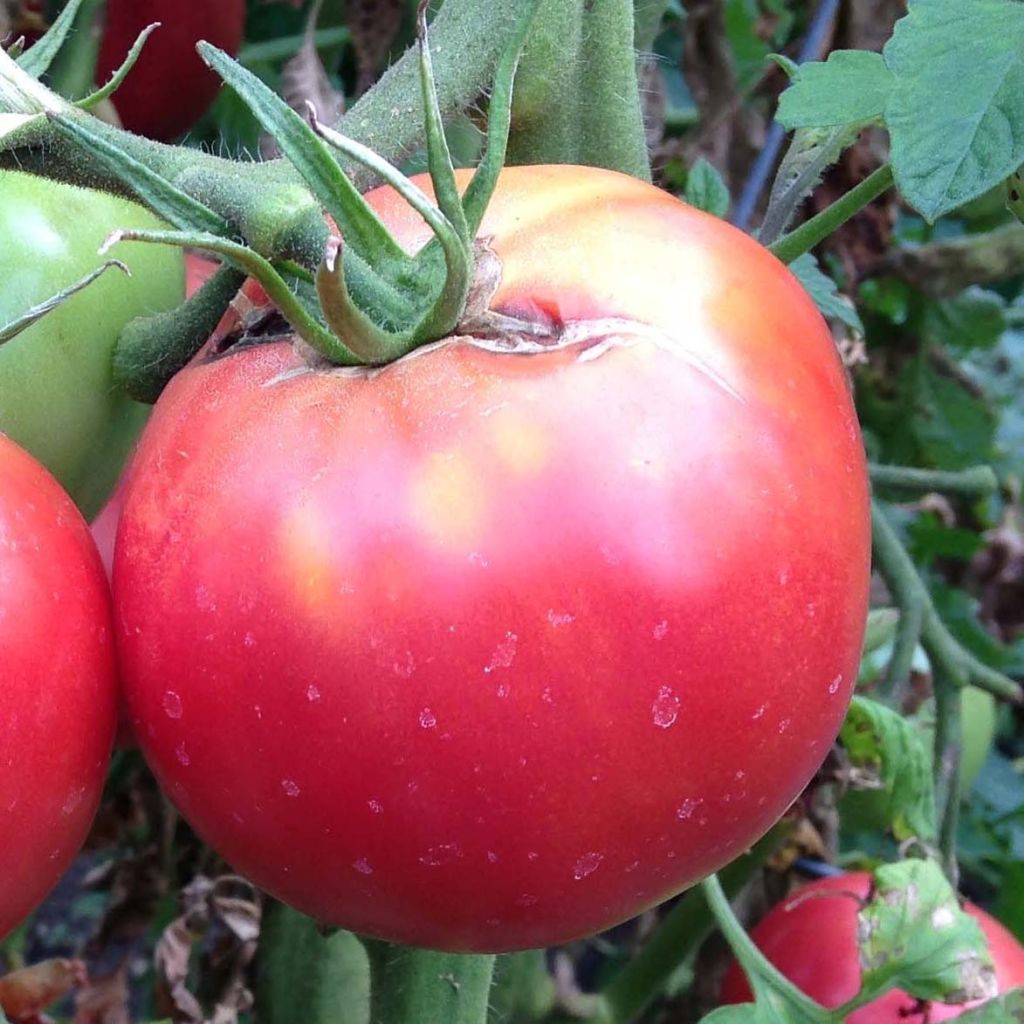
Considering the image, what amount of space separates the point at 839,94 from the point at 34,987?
0.63 meters

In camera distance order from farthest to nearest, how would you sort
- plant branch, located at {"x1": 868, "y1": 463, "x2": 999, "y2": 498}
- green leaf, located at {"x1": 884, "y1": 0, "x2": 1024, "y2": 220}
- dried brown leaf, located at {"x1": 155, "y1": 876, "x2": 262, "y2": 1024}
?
plant branch, located at {"x1": 868, "y1": 463, "x2": 999, "y2": 498} < dried brown leaf, located at {"x1": 155, "y1": 876, "x2": 262, "y2": 1024} < green leaf, located at {"x1": 884, "y1": 0, "x2": 1024, "y2": 220}

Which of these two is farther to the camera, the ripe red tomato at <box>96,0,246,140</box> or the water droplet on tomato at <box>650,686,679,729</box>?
the ripe red tomato at <box>96,0,246,140</box>

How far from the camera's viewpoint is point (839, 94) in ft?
2.00

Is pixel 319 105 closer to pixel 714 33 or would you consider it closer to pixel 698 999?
pixel 714 33

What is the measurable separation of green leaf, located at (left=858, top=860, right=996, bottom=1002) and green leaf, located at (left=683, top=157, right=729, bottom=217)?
426 millimetres

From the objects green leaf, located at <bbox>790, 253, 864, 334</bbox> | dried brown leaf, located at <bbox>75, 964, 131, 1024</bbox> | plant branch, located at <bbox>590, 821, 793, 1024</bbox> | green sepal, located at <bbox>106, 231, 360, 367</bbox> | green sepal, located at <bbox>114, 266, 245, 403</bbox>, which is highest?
green sepal, located at <bbox>106, 231, 360, 367</bbox>

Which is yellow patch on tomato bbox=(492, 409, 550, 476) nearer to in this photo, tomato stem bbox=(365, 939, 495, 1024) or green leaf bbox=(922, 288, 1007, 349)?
tomato stem bbox=(365, 939, 495, 1024)

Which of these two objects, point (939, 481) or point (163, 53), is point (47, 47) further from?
point (939, 481)

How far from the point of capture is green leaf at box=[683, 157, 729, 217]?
2.87ft

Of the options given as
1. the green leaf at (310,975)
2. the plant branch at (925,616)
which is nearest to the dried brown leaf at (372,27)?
the plant branch at (925,616)

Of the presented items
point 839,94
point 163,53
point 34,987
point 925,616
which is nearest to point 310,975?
point 34,987

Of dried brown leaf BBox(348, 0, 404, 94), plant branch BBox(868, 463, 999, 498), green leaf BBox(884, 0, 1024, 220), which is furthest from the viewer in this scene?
plant branch BBox(868, 463, 999, 498)

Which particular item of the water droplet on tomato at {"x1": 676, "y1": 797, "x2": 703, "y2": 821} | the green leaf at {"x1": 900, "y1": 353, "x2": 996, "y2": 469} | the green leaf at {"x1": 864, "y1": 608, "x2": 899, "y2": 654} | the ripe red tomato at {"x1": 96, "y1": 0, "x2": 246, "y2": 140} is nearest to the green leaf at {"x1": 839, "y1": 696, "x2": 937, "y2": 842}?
the green leaf at {"x1": 864, "y1": 608, "x2": 899, "y2": 654}

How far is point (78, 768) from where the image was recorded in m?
0.51
